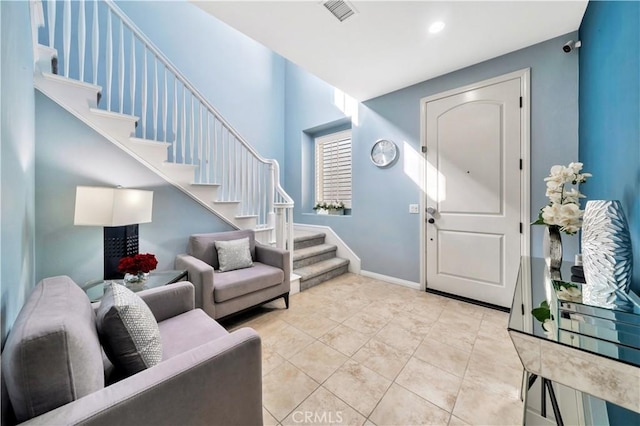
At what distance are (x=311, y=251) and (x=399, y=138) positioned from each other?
2015 mm

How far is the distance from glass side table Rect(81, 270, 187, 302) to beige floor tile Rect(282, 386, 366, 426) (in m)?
1.33

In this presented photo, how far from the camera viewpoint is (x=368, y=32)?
2.11 metres

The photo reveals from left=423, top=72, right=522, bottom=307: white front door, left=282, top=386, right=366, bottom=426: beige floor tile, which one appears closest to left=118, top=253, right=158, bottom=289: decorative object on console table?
left=282, top=386, right=366, bottom=426: beige floor tile

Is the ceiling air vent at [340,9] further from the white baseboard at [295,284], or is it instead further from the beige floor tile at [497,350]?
the beige floor tile at [497,350]

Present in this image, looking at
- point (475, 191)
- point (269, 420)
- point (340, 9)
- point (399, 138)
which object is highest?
point (340, 9)

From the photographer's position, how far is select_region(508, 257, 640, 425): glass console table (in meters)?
0.59

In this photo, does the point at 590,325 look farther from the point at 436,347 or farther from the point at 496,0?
the point at 496,0

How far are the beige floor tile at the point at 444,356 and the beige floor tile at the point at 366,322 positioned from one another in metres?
0.40

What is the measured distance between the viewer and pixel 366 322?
2.26 metres

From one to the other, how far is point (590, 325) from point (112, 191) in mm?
2655

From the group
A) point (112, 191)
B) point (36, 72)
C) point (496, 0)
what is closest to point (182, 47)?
point (36, 72)

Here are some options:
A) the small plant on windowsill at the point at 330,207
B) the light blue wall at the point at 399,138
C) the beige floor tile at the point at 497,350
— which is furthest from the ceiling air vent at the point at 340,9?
the beige floor tile at the point at 497,350

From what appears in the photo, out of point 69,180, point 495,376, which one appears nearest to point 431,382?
point 495,376

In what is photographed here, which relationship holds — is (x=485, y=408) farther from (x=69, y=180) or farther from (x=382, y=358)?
(x=69, y=180)
